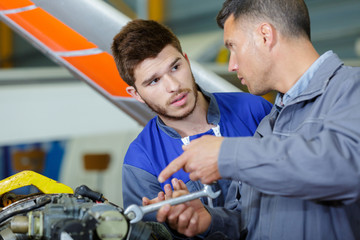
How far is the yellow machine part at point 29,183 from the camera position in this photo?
1.22m

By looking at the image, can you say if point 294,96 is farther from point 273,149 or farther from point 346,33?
point 346,33

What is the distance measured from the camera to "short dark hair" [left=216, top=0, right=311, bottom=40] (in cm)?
104

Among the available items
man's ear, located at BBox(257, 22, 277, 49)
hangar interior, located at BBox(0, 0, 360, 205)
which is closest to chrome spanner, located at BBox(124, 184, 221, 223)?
man's ear, located at BBox(257, 22, 277, 49)

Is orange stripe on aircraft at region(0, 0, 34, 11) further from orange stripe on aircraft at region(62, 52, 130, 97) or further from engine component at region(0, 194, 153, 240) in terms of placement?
engine component at region(0, 194, 153, 240)

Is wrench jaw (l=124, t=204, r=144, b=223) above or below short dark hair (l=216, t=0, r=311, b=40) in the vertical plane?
below

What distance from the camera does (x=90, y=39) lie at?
1786mm

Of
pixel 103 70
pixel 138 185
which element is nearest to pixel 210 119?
pixel 138 185

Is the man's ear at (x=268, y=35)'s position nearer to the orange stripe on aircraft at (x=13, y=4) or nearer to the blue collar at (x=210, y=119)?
the blue collar at (x=210, y=119)

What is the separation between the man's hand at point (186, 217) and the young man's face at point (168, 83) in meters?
0.32

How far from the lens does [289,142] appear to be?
78 centimetres

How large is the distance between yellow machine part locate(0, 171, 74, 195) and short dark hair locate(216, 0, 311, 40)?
741mm

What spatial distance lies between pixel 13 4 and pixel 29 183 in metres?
1.02

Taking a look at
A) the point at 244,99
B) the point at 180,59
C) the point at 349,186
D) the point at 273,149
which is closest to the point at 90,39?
the point at 180,59

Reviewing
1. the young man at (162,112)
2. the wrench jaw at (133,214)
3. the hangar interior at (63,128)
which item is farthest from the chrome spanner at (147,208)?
the hangar interior at (63,128)
